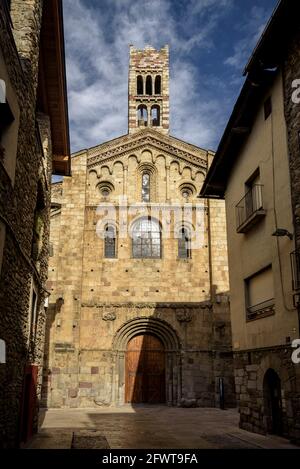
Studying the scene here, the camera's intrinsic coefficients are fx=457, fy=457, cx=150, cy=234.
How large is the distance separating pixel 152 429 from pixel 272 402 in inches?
140

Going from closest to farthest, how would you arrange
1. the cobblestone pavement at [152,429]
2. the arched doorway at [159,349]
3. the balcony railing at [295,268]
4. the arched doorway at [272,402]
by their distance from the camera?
1. the balcony railing at [295,268]
2. the cobblestone pavement at [152,429]
3. the arched doorway at [272,402]
4. the arched doorway at [159,349]

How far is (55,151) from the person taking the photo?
1452cm

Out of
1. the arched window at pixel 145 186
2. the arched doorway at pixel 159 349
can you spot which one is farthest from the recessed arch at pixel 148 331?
the arched window at pixel 145 186

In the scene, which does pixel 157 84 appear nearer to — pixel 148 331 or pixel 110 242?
pixel 110 242

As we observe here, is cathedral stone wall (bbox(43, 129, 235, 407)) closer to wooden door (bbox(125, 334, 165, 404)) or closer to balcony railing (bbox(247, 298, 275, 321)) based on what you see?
wooden door (bbox(125, 334, 165, 404))

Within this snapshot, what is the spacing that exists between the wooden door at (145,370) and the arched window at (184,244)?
13.1ft

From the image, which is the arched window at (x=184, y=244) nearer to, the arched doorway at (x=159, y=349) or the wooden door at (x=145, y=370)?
the arched doorway at (x=159, y=349)

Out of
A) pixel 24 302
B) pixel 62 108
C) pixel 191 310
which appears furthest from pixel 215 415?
pixel 62 108

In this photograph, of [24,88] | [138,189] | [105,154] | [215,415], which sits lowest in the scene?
[215,415]

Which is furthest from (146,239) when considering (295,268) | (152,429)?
(295,268)

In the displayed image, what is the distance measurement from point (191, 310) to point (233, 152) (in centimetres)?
905

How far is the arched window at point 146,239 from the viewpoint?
69.4ft

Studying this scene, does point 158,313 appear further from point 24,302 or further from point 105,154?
point 24,302

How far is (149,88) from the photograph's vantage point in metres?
30.0
